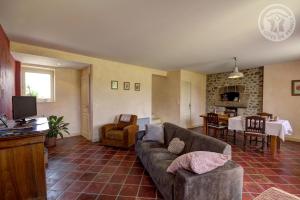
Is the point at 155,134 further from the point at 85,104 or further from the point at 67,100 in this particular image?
the point at 67,100

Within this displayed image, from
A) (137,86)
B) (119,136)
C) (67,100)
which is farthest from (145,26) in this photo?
(67,100)

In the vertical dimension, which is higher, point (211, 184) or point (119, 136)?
point (211, 184)

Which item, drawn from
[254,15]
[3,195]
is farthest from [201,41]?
[3,195]

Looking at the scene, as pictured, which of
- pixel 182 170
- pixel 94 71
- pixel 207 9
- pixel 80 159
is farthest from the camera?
pixel 94 71

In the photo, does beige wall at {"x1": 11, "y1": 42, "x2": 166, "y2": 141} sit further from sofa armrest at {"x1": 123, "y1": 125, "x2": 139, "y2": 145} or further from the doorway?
sofa armrest at {"x1": 123, "y1": 125, "x2": 139, "y2": 145}

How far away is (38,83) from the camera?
4590 mm

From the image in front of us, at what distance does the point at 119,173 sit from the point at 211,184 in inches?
67.3

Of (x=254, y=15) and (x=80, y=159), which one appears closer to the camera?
(x=254, y=15)

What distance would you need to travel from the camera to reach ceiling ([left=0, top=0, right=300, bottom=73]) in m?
1.96

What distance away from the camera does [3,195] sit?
5.54 ft

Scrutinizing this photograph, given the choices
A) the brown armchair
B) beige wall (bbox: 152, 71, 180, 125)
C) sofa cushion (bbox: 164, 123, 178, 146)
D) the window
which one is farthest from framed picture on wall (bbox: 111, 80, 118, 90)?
beige wall (bbox: 152, 71, 180, 125)

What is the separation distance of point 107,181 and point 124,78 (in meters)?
3.46

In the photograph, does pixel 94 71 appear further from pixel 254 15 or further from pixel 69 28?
pixel 254 15

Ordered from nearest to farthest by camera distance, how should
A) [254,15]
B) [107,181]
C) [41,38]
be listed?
[254,15], [107,181], [41,38]
